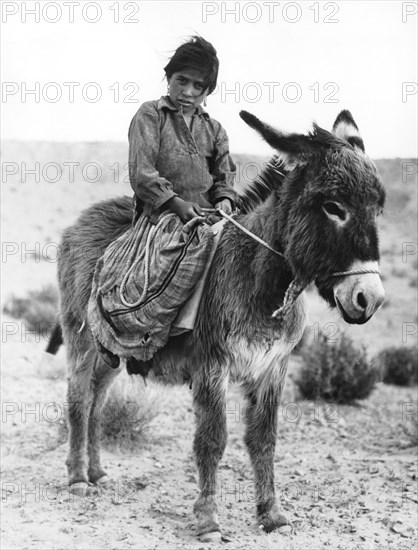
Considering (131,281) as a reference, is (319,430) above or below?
below

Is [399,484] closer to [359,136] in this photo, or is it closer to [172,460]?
[172,460]

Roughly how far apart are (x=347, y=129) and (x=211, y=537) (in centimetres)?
258

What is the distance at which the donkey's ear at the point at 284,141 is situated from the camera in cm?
384

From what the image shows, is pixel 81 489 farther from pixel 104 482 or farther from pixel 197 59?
pixel 197 59

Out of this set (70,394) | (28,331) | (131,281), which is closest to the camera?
(131,281)

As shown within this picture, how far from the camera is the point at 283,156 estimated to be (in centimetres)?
396

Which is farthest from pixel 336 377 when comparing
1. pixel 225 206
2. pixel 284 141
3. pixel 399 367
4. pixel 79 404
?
pixel 284 141

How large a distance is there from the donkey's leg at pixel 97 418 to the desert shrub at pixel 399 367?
6.06 meters

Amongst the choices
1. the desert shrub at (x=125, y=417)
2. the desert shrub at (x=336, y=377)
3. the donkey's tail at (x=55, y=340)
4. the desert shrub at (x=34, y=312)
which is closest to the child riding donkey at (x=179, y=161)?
the donkey's tail at (x=55, y=340)

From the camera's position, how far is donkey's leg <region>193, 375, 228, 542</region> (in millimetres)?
4395

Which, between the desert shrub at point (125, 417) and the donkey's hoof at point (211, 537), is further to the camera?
the desert shrub at point (125, 417)

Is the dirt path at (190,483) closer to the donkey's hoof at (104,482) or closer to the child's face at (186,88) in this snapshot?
the donkey's hoof at (104,482)

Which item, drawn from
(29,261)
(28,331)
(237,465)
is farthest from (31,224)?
(237,465)

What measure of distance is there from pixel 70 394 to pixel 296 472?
2.06 m
